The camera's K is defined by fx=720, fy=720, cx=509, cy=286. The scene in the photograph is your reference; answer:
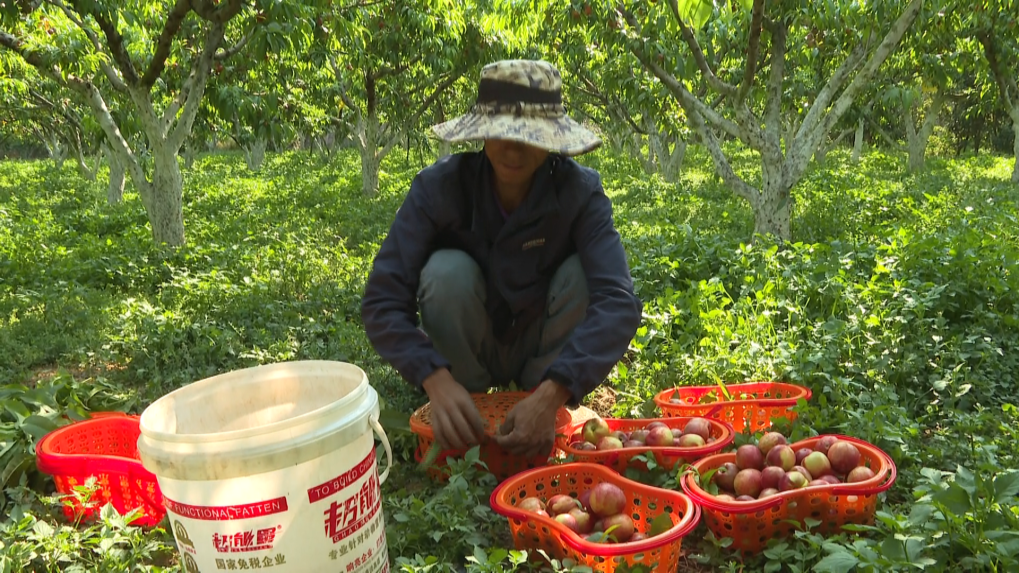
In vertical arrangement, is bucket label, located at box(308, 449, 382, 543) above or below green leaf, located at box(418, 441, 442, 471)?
above

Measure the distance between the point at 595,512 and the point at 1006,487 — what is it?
0.89 meters

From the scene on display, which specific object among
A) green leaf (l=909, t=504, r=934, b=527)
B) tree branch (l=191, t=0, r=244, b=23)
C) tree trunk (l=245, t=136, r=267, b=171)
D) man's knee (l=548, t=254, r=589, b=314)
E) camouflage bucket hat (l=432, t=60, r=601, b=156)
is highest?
tree branch (l=191, t=0, r=244, b=23)

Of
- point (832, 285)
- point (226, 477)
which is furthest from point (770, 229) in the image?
point (226, 477)

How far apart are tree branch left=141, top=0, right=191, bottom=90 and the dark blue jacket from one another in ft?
11.9

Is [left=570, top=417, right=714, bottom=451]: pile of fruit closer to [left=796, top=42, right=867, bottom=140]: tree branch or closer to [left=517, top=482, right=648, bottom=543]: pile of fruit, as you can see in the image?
[left=517, top=482, right=648, bottom=543]: pile of fruit

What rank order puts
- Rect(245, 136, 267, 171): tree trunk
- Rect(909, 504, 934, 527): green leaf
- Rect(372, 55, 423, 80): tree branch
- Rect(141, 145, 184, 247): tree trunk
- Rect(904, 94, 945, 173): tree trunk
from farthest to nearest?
Rect(245, 136, 267, 171): tree trunk → Rect(904, 94, 945, 173): tree trunk → Rect(372, 55, 423, 80): tree branch → Rect(141, 145, 184, 247): tree trunk → Rect(909, 504, 934, 527): green leaf

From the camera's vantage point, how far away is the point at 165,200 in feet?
21.3

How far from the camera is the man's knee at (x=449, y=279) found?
2.32m

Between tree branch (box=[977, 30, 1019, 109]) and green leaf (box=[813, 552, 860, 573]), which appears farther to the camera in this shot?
tree branch (box=[977, 30, 1019, 109])

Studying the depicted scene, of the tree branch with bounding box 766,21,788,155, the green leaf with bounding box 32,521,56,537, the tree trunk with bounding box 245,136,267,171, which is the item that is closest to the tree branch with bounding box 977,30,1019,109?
the tree branch with bounding box 766,21,788,155

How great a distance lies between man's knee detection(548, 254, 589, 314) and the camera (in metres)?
2.29

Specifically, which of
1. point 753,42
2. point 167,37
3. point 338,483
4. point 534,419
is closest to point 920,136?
point 753,42

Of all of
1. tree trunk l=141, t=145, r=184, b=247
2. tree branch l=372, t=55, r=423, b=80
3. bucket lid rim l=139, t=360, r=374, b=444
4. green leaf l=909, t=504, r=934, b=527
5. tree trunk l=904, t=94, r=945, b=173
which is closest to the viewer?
bucket lid rim l=139, t=360, r=374, b=444

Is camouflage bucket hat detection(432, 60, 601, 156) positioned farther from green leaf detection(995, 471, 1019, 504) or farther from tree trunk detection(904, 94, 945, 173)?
tree trunk detection(904, 94, 945, 173)
